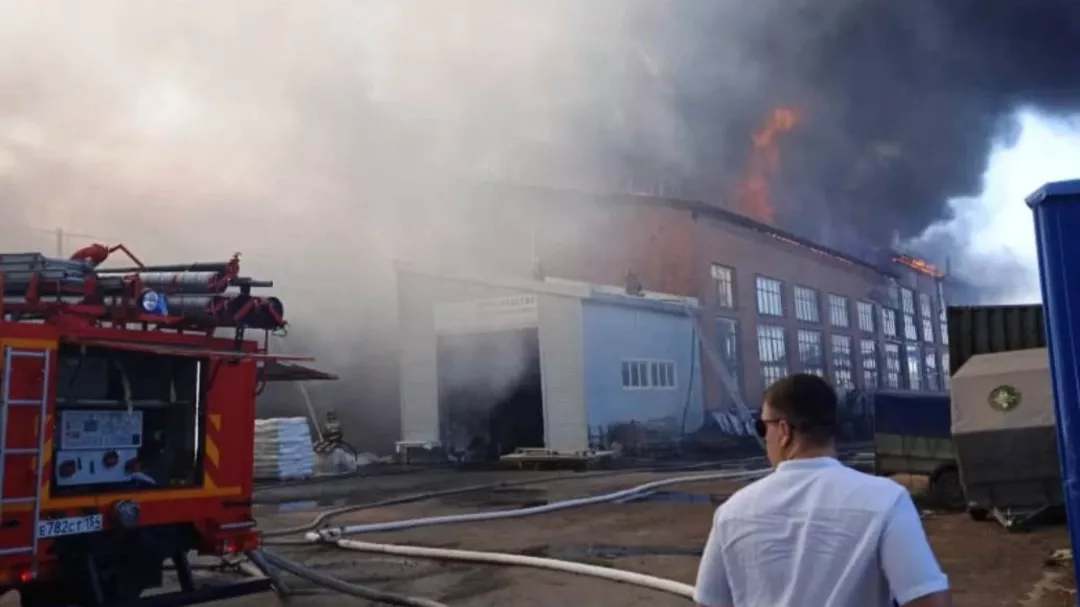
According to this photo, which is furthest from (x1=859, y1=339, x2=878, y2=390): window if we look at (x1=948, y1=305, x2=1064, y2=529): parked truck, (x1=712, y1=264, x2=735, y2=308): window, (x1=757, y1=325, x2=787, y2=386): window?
(x1=948, y1=305, x2=1064, y2=529): parked truck

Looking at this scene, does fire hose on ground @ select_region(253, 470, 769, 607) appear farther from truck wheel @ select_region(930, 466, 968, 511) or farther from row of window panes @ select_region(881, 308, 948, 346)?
row of window panes @ select_region(881, 308, 948, 346)

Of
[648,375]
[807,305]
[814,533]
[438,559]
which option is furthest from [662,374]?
[814,533]

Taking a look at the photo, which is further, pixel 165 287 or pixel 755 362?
pixel 755 362

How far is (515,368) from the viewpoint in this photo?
2397cm

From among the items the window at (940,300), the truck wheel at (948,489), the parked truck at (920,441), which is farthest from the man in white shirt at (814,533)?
the window at (940,300)

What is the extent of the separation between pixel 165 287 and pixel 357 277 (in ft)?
50.9

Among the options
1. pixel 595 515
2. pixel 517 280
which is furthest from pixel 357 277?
pixel 595 515

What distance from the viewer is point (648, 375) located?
24.2 m

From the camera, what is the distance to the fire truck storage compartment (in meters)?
5.07

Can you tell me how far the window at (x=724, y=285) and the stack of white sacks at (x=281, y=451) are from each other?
14.6 m

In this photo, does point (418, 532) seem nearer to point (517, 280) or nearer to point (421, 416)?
point (517, 280)

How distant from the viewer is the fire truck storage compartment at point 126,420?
5.07 metres

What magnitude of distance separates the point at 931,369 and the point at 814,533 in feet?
156

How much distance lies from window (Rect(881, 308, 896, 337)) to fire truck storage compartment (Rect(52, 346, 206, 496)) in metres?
38.6
